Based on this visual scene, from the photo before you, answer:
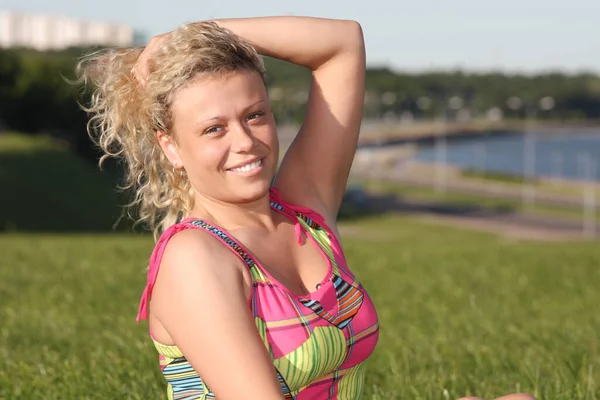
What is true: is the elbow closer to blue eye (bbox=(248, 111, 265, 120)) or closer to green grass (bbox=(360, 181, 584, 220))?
blue eye (bbox=(248, 111, 265, 120))

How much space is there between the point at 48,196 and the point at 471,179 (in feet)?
250

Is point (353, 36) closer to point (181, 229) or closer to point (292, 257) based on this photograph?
point (292, 257)

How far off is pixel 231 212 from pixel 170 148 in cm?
23

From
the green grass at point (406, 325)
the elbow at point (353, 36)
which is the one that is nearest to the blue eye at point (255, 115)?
the elbow at point (353, 36)

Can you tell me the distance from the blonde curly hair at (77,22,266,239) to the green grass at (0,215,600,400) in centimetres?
133

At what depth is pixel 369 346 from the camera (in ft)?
8.12

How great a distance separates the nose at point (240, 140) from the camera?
2256 millimetres

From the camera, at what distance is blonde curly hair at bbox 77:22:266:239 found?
2.22 m

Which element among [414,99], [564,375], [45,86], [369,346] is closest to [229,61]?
[369,346]

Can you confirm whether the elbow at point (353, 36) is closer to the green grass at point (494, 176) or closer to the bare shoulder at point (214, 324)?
the bare shoulder at point (214, 324)

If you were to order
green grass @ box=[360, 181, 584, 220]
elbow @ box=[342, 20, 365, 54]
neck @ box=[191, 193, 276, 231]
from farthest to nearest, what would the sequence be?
green grass @ box=[360, 181, 584, 220] → elbow @ box=[342, 20, 365, 54] → neck @ box=[191, 193, 276, 231]

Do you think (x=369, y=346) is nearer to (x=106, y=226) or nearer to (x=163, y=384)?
(x=163, y=384)

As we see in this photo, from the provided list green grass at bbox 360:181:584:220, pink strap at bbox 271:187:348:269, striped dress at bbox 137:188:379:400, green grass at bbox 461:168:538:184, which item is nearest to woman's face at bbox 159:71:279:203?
striped dress at bbox 137:188:379:400

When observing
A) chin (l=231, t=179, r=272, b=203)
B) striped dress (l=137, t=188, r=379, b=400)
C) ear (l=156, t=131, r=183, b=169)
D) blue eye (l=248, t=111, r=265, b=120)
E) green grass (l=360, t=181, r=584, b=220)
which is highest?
blue eye (l=248, t=111, r=265, b=120)
